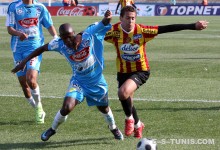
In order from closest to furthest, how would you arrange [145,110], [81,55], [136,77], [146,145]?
[146,145]
[81,55]
[136,77]
[145,110]

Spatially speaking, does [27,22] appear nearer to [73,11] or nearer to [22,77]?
[22,77]

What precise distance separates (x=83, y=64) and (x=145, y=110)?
9.51 ft

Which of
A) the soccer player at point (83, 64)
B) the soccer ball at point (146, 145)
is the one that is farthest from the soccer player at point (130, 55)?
the soccer ball at point (146, 145)

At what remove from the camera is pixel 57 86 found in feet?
46.4

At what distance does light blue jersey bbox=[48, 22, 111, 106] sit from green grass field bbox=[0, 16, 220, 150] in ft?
2.26

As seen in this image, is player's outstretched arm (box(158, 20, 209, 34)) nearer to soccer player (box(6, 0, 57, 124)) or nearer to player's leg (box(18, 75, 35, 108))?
soccer player (box(6, 0, 57, 124))

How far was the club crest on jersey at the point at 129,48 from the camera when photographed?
907 cm

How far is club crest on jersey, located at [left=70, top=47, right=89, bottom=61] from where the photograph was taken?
8.30m

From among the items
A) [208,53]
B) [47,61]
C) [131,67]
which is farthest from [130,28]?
[208,53]

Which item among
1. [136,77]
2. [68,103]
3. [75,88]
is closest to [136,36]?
[136,77]

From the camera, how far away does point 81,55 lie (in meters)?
8.30

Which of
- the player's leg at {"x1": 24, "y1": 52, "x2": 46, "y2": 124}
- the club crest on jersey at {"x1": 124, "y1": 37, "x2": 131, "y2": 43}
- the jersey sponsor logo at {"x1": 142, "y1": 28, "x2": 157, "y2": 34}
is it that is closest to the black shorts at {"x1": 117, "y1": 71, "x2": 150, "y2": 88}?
the club crest on jersey at {"x1": 124, "y1": 37, "x2": 131, "y2": 43}

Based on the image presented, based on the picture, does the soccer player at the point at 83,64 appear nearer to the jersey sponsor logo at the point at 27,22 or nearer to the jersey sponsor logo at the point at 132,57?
the jersey sponsor logo at the point at 132,57

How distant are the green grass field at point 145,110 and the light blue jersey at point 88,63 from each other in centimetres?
69
